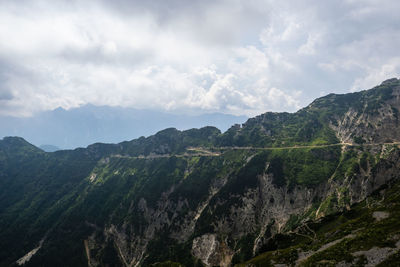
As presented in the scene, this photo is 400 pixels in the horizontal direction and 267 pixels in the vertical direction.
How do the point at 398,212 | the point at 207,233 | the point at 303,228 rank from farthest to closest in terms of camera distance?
1. the point at 207,233
2. the point at 303,228
3. the point at 398,212

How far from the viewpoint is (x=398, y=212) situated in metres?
75.0

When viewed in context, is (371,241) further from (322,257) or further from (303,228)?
(303,228)

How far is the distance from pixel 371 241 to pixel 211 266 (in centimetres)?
12791

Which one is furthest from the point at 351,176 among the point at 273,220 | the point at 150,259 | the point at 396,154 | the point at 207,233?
the point at 150,259

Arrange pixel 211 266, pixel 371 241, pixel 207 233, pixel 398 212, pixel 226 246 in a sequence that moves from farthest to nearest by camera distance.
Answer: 1. pixel 207 233
2. pixel 226 246
3. pixel 211 266
4. pixel 398 212
5. pixel 371 241

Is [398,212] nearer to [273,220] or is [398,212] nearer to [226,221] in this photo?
[273,220]

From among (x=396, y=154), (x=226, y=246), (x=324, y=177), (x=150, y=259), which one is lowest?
(x=150, y=259)

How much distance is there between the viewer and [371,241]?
5888 cm

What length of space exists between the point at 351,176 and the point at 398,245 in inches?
5752

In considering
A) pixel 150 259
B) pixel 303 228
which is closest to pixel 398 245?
pixel 303 228

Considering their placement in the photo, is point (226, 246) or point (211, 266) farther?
point (226, 246)

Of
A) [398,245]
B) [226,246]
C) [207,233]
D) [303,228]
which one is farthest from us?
[207,233]

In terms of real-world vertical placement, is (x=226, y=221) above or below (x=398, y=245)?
below

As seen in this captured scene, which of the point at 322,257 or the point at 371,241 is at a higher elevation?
the point at 371,241
